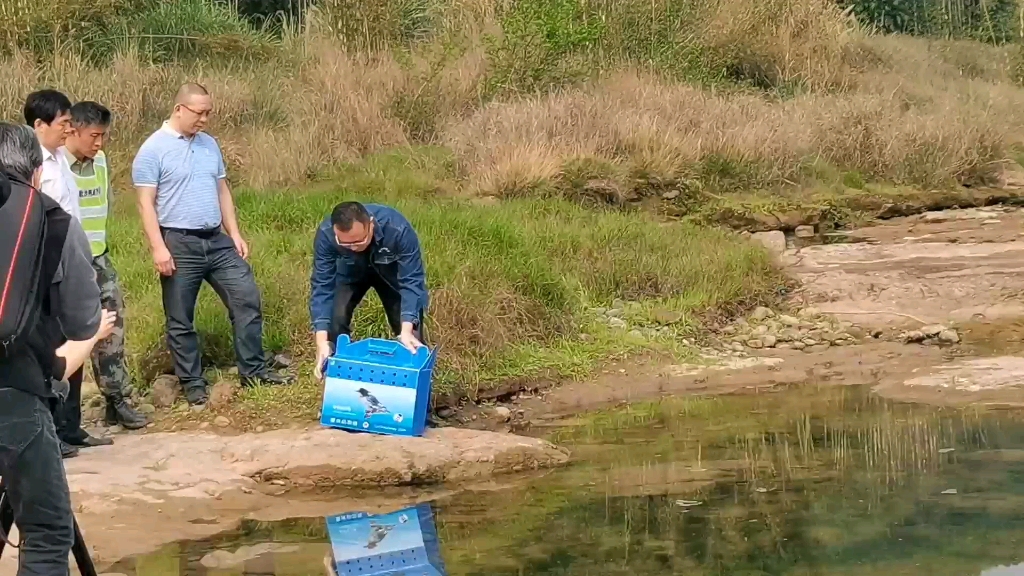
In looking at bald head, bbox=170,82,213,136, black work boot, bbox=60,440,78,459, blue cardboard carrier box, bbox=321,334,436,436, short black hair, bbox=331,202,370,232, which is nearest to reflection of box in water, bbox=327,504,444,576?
blue cardboard carrier box, bbox=321,334,436,436

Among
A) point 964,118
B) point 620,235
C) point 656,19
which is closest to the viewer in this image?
point 620,235

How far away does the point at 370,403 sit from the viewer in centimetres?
641

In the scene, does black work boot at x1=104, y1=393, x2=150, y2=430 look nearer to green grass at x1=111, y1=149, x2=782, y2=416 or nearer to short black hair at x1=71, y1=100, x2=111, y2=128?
green grass at x1=111, y1=149, x2=782, y2=416

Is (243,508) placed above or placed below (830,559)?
below

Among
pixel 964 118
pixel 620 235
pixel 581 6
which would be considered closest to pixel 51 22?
pixel 581 6

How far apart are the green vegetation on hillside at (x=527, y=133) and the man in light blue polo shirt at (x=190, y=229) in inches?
26.2

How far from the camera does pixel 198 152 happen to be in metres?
6.98

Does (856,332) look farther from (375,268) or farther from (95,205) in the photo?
(95,205)

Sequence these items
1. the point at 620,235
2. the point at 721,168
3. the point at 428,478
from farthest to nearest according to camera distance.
→ the point at 721,168, the point at 620,235, the point at 428,478

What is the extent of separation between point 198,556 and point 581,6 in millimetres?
13074

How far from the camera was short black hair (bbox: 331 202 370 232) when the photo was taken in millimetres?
5984

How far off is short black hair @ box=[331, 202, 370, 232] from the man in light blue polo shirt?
1.28 metres

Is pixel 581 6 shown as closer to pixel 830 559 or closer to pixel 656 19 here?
pixel 656 19

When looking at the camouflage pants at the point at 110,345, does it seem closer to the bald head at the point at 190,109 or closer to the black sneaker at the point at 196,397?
the black sneaker at the point at 196,397
